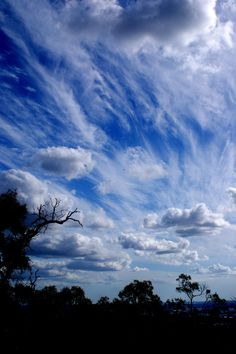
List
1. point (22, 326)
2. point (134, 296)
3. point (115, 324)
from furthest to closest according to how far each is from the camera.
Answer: point (134, 296) < point (115, 324) < point (22, 326)

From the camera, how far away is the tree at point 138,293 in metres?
76.1

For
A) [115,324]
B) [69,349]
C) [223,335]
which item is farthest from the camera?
[115,324]

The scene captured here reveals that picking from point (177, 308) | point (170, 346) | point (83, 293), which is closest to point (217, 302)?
point (177, 308)

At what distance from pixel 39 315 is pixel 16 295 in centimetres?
311

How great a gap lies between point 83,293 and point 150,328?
6068 cm

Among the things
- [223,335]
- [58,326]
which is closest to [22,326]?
[58,326]

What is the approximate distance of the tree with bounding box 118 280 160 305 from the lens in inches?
2995

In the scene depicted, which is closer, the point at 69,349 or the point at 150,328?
the point at 69,349

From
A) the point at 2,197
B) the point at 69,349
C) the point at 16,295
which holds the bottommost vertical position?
the point at 69,349

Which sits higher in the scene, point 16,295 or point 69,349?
point 16,295

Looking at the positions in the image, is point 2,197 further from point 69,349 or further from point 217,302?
point 217,302

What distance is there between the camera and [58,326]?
82.9ft

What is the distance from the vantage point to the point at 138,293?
250 feet

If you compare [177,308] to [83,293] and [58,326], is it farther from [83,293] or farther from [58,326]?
[58,326]
